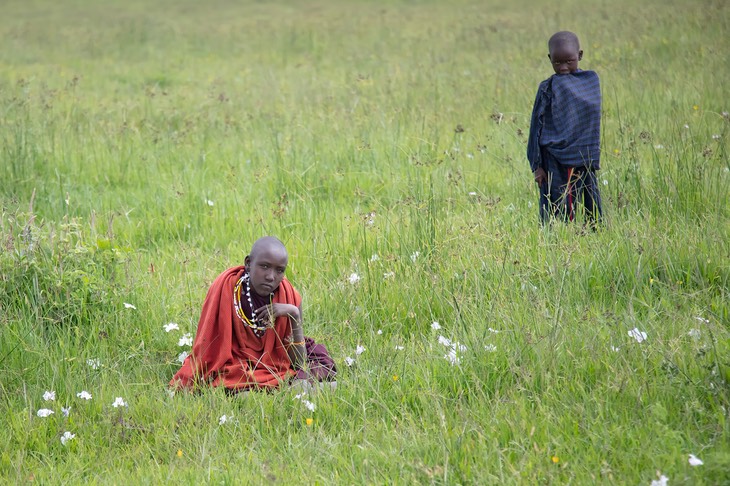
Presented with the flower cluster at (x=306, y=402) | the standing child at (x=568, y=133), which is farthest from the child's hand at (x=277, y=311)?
the standing child at (x=568, y=133)

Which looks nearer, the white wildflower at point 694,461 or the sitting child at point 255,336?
the white wildflower at point 694,461

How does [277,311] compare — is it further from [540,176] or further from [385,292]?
[540,176]

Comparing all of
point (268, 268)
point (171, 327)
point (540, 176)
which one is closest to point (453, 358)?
point (268, 268)

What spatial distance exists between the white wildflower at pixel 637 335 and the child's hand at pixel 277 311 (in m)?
1.66

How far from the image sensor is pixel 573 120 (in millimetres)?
5371

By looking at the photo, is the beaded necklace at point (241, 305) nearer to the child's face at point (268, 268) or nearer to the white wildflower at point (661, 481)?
the child's face at point (268, 268)

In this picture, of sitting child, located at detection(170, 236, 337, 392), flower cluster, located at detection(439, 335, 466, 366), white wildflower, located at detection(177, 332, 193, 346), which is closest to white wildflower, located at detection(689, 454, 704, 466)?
flower cluster, located at detection(439, 335, 466, 366)

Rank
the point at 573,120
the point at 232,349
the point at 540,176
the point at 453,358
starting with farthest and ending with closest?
the point at 540,176 < the point at 573,120 < the point at 232,349 < the point at 453,358

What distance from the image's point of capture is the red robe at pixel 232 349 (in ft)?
13.0

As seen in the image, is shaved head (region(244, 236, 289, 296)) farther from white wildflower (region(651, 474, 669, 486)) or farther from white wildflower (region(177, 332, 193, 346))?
white wildflower (region(651, 474, 669, 486))

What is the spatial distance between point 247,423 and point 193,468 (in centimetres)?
39

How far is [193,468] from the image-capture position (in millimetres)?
3240

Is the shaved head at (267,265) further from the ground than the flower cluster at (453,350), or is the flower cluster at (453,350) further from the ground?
the shaved head at (267,265)

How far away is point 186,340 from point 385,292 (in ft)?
3.84
